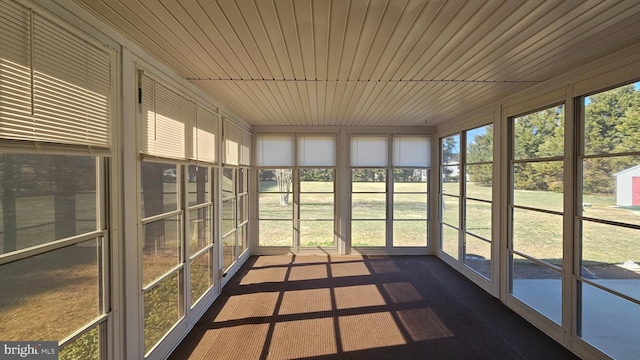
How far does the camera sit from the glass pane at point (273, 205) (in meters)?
6.50

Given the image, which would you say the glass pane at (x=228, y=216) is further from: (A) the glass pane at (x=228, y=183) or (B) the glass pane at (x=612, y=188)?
(B) the glass pane at (x=612, y=188)

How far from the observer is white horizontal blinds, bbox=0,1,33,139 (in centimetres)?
139

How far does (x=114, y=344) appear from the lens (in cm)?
217

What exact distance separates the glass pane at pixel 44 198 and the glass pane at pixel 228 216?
8.71 feet

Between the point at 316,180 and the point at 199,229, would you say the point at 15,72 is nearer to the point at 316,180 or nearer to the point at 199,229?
the point at 199,229

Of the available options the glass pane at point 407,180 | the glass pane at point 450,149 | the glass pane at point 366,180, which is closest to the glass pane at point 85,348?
the glass pane at point 366,180

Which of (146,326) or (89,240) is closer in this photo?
(89,240)

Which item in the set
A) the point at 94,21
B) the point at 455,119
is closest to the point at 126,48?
the point at 94,21

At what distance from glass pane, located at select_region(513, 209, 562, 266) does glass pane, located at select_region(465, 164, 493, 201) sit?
719 millimetres

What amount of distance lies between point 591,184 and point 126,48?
4494 mm

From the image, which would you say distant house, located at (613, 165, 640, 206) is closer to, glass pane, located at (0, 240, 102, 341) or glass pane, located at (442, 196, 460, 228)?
glass pane, located at (442, 196, 460, 228)

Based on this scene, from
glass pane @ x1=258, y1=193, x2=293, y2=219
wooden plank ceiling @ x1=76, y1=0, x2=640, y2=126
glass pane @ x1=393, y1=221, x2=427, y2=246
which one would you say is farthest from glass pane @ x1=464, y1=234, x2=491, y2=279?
glass pane @ x1=258, y1=193, x2=293, y2=219

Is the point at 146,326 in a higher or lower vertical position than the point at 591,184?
lower

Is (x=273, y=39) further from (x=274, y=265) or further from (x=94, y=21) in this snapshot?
(x=274, y=265)
